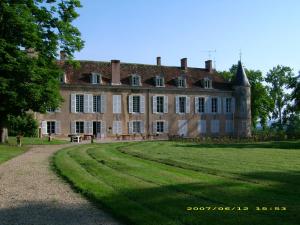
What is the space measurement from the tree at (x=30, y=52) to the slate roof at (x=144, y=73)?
42.6 ft

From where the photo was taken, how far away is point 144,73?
139 feet

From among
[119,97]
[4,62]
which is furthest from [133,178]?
[119,97]

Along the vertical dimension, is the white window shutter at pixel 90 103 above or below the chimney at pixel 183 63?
below

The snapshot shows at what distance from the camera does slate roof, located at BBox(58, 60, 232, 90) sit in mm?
39656

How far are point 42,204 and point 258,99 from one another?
45027 mm

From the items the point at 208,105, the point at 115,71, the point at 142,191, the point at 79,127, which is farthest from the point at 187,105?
the point at 142,191

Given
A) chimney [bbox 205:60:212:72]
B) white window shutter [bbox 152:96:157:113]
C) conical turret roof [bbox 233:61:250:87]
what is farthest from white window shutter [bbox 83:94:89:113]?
conical turret roof [bbox 233:61:250:87]

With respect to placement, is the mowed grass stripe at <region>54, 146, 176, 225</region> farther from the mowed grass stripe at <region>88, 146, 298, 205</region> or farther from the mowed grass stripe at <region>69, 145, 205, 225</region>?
the mowed grass stripe at <region>88, 146, 298, 205</region>

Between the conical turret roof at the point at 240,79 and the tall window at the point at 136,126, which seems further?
the conical turret roof at the point at 240,79

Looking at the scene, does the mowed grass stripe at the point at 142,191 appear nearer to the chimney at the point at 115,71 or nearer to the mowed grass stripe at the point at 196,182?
the mowed grass stripe at the point at 196,182

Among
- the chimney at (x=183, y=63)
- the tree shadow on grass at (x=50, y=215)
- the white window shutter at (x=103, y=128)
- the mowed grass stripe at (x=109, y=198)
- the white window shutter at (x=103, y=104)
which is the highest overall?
the chimney at (x=183, y=63)

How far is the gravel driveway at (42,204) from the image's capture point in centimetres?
644

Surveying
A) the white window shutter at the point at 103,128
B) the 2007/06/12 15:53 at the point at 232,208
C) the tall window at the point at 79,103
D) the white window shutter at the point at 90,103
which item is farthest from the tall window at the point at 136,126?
the 2007/06/12 15:53 at the point at 232,208

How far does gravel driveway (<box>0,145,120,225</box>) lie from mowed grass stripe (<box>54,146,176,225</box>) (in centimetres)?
18
